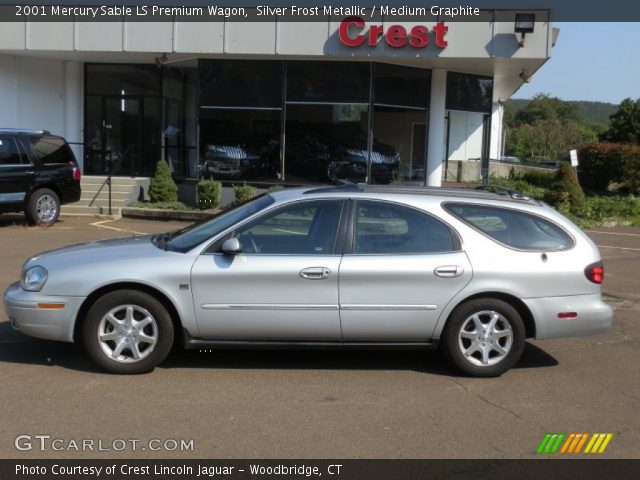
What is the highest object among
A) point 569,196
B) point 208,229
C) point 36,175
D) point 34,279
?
point 36,175

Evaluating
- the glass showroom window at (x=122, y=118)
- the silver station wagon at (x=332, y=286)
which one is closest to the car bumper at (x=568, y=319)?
the silver station wagon at (x=332, y=286)

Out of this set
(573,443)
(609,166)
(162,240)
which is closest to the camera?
(573,443)

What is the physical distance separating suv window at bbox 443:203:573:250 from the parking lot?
3.59ft

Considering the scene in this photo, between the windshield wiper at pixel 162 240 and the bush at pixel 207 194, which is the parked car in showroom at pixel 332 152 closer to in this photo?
the bush at pixel 207 194

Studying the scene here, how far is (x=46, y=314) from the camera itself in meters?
5.47

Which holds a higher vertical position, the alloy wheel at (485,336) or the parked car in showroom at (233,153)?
the parked car in showroom at (233,153)

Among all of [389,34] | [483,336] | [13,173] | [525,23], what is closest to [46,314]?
[483,336]

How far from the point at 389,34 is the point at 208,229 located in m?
11.7

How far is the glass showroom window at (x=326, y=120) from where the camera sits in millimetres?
17406

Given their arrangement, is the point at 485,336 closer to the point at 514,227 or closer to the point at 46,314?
the point at 514,227

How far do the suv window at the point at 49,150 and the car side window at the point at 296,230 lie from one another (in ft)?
32.9

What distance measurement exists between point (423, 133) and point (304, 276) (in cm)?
1380

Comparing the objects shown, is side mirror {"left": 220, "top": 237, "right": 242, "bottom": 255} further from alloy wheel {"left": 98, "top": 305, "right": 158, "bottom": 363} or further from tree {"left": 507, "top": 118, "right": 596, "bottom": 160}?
tree {"left": 507, "top": 118, "right": 596, "bottom": 160}

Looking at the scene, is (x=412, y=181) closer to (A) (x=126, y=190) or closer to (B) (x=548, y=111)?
(A) (x=126, y=190)
